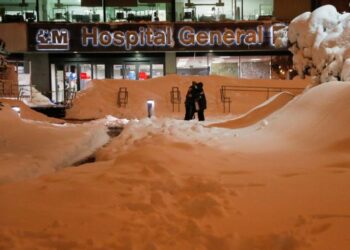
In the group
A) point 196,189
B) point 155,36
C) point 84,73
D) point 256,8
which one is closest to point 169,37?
point 155,36

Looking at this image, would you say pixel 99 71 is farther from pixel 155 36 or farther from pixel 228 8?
pixel 228 8

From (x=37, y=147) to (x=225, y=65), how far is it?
2229 centimetres

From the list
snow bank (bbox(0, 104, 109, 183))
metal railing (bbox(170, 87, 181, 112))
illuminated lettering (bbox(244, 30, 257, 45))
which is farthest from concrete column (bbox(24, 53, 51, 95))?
snow bank (bbox(0, 104, 109, 183))

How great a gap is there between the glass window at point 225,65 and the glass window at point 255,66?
40cm

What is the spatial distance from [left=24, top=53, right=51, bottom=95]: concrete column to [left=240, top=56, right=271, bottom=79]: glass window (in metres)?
12.5

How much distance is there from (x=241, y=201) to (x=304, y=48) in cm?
1116

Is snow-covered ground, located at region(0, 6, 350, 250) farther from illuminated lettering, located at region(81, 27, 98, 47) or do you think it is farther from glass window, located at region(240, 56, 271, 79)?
glass window, located at region(240, 56, 271, 79)

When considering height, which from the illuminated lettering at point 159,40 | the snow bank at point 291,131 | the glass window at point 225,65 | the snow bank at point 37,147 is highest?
the illuminated lettering at point 159,40

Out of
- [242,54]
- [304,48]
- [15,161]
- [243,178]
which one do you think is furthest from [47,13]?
[243,178]

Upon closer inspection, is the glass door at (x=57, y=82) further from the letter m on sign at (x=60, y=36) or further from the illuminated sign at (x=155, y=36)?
the letter m on sign at (x=60, y=36)

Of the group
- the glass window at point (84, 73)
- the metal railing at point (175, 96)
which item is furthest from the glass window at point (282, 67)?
the glass window at point (84, 73)

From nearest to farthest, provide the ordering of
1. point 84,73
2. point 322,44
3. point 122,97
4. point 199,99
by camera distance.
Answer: point 322,44 < point 199,99 < point 122,97 < point 84,73

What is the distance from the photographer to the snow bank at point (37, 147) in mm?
7934

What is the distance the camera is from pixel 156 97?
980 inches
